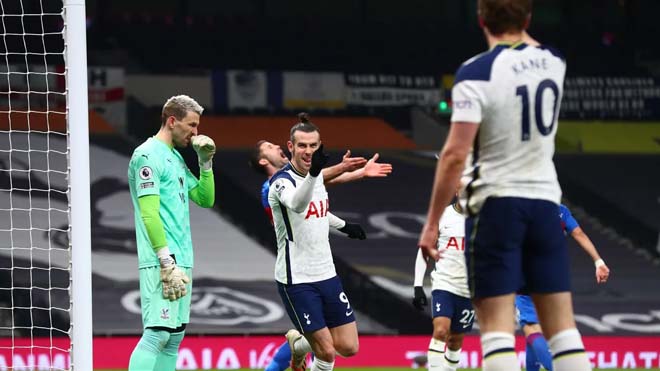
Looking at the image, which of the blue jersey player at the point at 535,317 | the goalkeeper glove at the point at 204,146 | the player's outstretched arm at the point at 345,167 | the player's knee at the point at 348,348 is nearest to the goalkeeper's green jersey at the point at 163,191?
the goalkeeper glove at the point at 204,146

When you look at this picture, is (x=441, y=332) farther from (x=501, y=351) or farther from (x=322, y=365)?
(x=501, y=351)

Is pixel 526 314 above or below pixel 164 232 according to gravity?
below

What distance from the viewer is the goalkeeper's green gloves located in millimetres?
6625

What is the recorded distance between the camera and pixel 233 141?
61.1ft

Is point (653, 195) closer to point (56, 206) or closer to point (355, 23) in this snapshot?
point (355, 23)

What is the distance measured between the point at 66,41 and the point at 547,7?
14.1 meters

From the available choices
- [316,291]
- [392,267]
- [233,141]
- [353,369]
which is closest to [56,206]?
[233,141]

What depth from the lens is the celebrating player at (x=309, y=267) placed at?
7.91 metres

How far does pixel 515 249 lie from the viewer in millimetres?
4793

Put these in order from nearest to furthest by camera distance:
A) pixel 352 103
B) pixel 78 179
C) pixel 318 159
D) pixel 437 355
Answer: pixel 318 159, pixel 78 179, pixel 437 355, pixel 352 103

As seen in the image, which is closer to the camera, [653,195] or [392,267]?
[392,267]

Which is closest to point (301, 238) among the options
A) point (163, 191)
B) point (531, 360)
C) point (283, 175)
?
point (283, 175)

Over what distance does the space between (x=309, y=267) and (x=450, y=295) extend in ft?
5.24

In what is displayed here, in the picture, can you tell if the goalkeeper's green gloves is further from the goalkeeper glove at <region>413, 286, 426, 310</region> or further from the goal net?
the goal net
